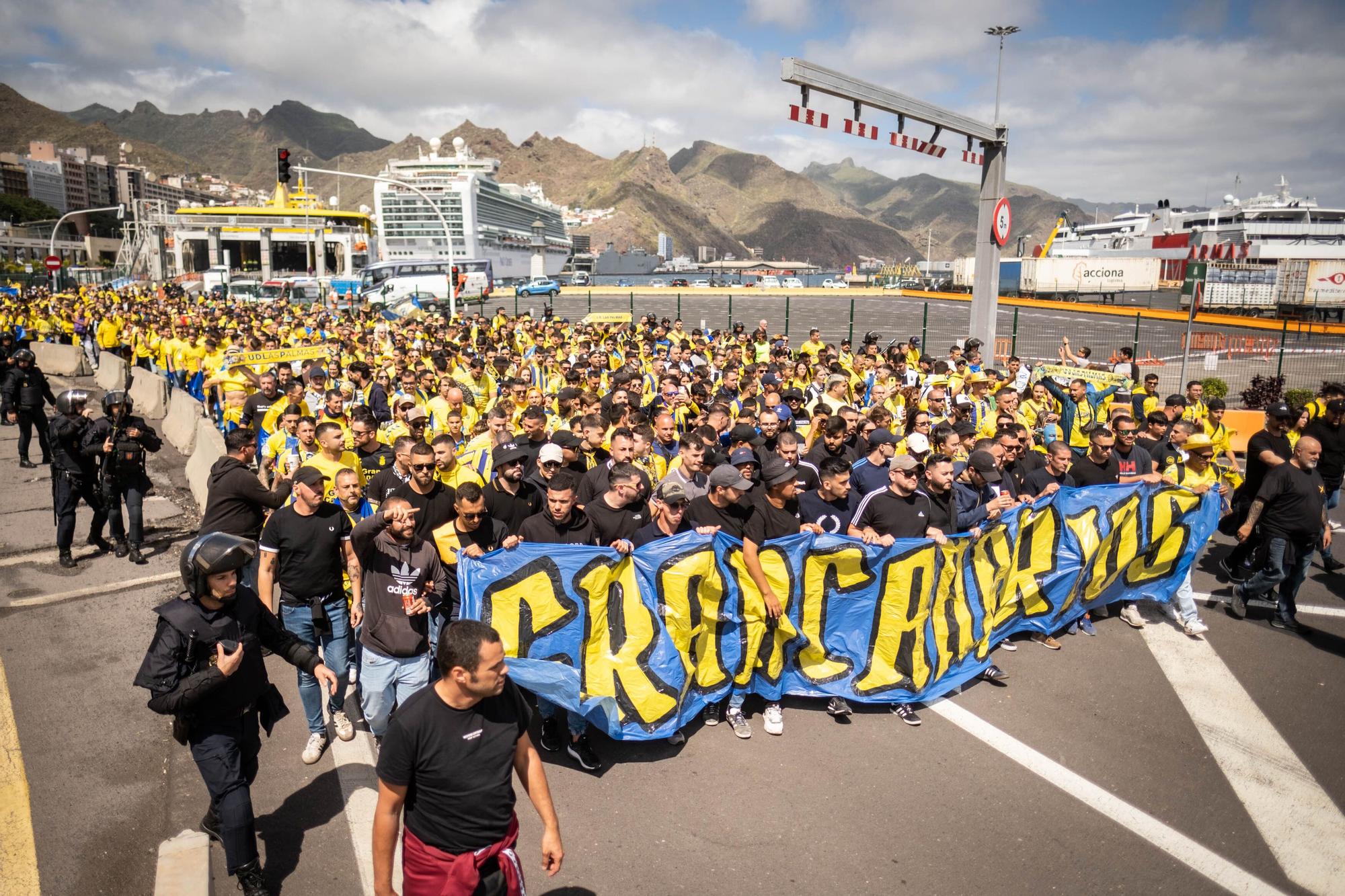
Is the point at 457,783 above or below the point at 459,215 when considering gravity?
below

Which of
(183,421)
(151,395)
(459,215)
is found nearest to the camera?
(183,421)

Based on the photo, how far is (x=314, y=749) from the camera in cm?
489

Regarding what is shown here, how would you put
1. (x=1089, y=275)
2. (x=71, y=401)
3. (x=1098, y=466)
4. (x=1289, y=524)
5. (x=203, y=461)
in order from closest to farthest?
(x=1289, y=524)
(x=1098, y=466)
(x=71, y=401)
(x=203, y=461)
(x=1089, y=275)

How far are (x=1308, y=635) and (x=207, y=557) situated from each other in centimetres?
788

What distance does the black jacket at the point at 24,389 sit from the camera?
37.1ft

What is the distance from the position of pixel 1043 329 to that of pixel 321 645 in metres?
33.3

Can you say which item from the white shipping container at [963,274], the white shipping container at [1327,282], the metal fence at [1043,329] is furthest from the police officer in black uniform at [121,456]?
the white shipping container at [963,274]

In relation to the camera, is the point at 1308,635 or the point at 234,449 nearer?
the point at 234,449

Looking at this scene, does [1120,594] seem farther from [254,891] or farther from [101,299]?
[101,299]

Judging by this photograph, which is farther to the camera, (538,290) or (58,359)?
(538,290)

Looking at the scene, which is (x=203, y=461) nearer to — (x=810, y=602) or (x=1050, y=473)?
(x=810, y=602)

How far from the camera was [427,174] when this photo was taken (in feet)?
335

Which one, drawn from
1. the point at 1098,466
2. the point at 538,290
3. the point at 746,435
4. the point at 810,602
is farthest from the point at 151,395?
the point at 538,290

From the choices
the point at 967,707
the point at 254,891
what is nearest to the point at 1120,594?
the point at 967,707
